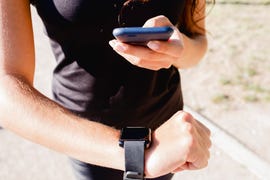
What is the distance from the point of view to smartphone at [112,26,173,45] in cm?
114

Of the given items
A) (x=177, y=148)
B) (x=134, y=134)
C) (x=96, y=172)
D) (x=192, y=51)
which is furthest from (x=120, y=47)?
(x=96, y=172)

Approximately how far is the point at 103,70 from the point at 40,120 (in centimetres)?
55

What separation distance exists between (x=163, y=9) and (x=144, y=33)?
1.62 feet

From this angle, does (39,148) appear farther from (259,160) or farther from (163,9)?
(163,9)

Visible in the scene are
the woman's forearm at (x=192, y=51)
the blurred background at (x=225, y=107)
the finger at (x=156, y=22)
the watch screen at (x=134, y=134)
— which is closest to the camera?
the watch screen at (x=134, y=134)

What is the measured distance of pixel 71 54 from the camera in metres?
1.65

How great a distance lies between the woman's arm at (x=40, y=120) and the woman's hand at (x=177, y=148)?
9 cm

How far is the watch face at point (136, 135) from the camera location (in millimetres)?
1095

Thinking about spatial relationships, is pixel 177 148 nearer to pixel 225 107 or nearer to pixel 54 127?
pixel 54 127

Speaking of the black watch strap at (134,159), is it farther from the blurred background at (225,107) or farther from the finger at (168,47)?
the blurred background at (225,107)

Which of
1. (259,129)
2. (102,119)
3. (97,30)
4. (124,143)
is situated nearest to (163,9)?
(97,30)

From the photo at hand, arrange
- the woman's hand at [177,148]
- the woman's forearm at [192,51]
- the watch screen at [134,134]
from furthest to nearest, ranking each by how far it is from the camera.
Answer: the woman's forearm at [192,51], the watch screen at [134,134], the woman's hand at [177,148]

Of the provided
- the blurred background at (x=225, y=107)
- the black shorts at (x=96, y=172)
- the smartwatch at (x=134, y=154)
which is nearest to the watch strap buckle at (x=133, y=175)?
the smartwatch at (x=134, y=154)

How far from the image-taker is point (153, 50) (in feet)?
4.02
